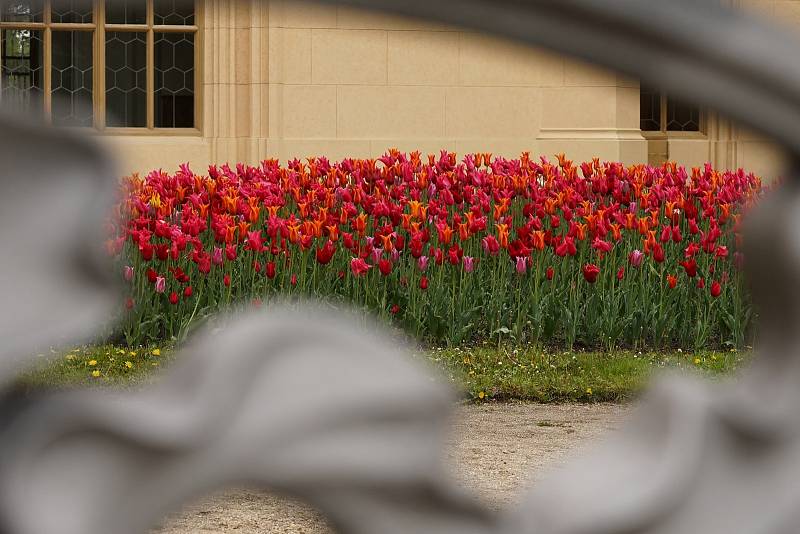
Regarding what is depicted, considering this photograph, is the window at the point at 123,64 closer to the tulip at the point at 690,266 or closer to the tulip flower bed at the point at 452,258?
the tulip flower bed at the point at 452,258

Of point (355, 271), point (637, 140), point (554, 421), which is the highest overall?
point (637, 140)

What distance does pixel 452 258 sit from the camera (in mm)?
6219

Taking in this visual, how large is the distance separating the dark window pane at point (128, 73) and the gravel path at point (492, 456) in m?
8.55

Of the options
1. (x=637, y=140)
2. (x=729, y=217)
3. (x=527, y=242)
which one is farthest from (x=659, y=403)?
(x=637, y=140)

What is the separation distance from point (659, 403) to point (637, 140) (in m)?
13.0

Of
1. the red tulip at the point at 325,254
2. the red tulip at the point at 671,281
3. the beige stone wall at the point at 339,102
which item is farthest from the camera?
the beige stone wall at the point at 339,102

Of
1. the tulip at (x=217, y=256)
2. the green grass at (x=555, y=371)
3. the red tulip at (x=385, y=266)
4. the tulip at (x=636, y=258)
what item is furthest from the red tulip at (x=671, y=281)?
the tulip at (x=217, y=256)

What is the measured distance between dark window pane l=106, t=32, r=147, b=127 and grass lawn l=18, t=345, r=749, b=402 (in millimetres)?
7467

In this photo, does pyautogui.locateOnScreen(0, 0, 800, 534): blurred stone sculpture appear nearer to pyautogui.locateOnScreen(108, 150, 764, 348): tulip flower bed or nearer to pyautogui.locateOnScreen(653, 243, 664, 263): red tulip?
pyautogui.locateOnScreen(108, 150, 764, 348): tulip flower bed

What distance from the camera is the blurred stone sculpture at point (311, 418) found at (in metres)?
0.55

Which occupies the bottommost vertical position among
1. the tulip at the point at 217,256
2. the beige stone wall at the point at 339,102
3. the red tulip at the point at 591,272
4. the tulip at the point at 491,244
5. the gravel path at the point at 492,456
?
the gravel path at the point at 492,456

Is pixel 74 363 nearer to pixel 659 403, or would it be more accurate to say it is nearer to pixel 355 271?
pixel 355 271

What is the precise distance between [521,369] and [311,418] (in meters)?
5.46

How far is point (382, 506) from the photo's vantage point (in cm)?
58
